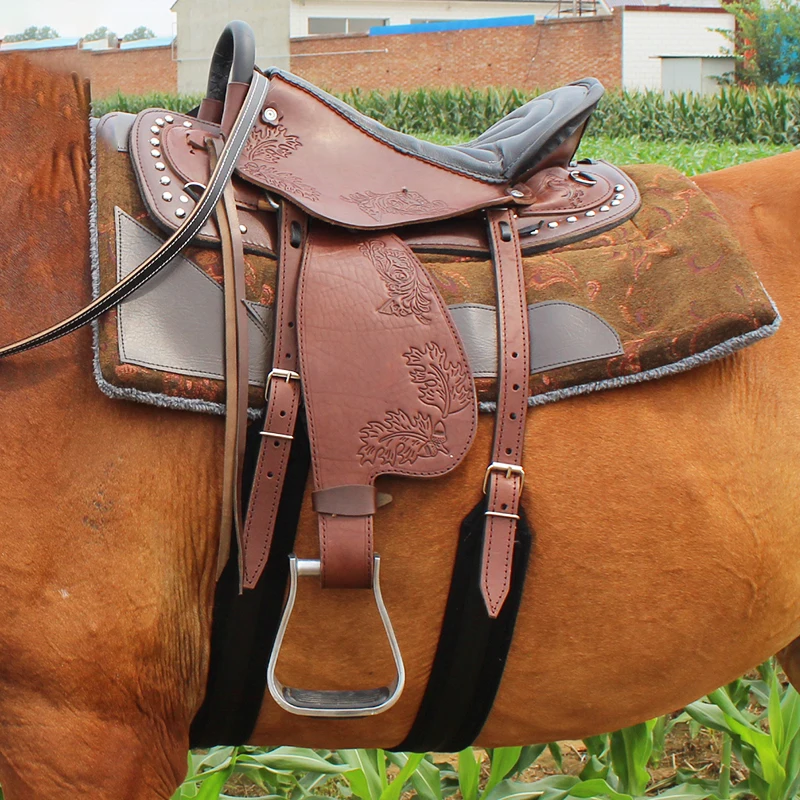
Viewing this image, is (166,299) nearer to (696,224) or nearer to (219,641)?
(219,641)

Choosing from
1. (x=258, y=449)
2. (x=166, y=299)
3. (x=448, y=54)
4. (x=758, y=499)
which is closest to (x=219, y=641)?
(x=258, y=449)

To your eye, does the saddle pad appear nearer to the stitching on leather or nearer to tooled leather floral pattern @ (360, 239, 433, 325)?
tooled leather floral pattern @ (360, 239, 433, 325)

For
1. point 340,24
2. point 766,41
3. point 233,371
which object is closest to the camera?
point 233,371

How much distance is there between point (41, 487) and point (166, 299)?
38 cm

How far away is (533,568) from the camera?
157 cm

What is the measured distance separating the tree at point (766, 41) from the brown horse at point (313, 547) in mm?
35700

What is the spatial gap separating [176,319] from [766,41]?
37.5 meters

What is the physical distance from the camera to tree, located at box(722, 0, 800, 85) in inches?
1302

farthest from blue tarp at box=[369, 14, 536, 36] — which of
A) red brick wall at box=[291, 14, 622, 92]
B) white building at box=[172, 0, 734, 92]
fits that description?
white building at box=[172, 0, 734, 92]

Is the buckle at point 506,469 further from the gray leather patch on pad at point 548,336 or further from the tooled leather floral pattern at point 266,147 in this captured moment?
the tooled leather floral pattern at point 266,147

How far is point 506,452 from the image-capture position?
1.54 metres

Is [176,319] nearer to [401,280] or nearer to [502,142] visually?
[401,280]

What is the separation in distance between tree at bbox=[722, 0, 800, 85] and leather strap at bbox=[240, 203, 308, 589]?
35997 millimetres

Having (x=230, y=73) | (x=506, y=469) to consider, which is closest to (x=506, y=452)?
(x=506, y=469)
